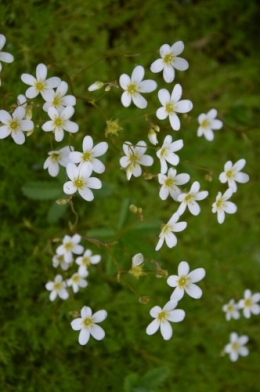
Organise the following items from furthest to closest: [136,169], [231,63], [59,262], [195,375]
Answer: [231,63], [195,375], [59,262], [136,169]

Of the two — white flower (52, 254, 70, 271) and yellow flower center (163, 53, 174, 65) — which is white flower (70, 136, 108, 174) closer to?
yellow flower center (163, 53, 174, 65)

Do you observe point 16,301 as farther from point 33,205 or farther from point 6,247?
point 33,205

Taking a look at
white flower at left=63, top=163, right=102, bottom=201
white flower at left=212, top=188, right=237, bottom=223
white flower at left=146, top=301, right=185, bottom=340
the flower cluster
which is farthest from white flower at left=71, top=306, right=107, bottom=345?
the flower cluster

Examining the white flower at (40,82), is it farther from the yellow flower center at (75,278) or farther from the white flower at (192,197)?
the yellow flower center at (75,278)

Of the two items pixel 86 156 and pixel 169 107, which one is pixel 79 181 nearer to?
pixel 86 156

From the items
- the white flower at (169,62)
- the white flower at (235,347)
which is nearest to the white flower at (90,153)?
the white flower at (169,62)

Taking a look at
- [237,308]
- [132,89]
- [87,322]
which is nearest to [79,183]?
[132,89]

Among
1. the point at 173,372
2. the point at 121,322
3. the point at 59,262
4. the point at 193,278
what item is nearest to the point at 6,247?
the point at 59,262

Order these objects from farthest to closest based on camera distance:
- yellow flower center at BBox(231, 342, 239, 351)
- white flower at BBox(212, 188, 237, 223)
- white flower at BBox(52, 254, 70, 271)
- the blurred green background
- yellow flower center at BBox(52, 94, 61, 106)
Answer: yellow flower center at BBox(231, 342, 239, 351) → the blurred green background → white flower at BBox(52, 254, 70, 271) → white flower at BBox(212, 188, 237, 223) → yellow flower center at BBox(52, 94, 61, 106)
